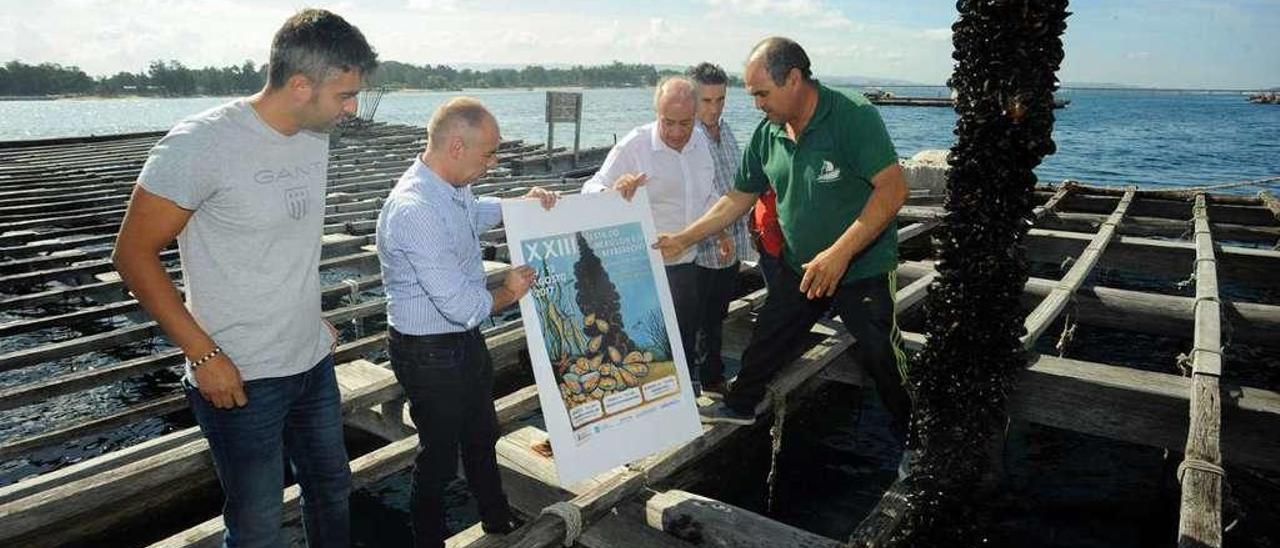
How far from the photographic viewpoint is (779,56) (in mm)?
3645

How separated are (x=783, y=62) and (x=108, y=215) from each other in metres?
14.7

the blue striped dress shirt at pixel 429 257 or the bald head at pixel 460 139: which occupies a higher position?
the bald head at pixel 460 139

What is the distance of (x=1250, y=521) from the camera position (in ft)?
18.3

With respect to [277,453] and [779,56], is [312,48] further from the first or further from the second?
[779,56]

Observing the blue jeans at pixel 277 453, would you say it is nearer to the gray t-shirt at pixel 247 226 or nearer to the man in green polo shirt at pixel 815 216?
the gray t-shirt at pixel 247 226

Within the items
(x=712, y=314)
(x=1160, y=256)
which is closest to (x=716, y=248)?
(x=712, y=314)

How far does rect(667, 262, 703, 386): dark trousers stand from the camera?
4.71 m

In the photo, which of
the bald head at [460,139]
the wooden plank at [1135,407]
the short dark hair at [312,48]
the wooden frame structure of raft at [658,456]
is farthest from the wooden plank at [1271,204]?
the short dark hair at [312,48]

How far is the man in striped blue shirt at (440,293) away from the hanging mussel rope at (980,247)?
5.75ft

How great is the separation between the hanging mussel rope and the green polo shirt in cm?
125

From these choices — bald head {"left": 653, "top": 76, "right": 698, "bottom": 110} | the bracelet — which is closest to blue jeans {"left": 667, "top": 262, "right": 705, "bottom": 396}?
bald head {"left": 653, "top": 76, "right": 698, "bottom": 110}

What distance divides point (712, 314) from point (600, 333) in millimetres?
1662

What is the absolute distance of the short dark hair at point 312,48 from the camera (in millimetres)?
2301

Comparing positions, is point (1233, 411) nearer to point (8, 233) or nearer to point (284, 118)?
point (284, 118)
